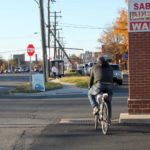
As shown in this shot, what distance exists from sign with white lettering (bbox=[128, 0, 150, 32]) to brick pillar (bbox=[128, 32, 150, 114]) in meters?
0.20

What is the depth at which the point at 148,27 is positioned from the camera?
47.8ft

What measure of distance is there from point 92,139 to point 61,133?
3.94 feet

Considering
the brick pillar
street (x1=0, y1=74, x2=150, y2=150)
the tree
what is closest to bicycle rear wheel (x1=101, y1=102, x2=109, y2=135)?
street (x1=0, y1=74, x2=150, y2=150)

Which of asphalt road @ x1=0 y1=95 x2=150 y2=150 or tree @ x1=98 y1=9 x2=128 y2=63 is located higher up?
tree @ x1=98 y1=9 x2=128 y2=63

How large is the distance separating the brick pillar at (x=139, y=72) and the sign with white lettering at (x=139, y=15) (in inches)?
7.7

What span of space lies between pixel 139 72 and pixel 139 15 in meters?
1.54

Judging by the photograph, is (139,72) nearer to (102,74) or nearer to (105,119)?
(102,74)

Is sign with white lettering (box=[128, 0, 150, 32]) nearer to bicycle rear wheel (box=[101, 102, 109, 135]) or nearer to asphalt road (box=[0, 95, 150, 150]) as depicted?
asphalt road (box=[0, 95, 150, 150])

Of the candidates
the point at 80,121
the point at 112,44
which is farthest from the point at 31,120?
the point at 112,44

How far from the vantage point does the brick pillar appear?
14.5 metres

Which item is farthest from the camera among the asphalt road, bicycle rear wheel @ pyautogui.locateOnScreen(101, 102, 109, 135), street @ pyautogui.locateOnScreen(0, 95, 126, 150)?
bicycle rear wheel @ pyautogui.locateOnScreen(101, 102, 109, 135)

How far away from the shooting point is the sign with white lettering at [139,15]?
570 inches

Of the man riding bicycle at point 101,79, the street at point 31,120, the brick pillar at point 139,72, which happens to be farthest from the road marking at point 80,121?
the man riding bicycle at point 101,79

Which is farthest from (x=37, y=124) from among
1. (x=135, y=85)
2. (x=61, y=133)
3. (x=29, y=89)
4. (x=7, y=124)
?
(x=29, y=89)
